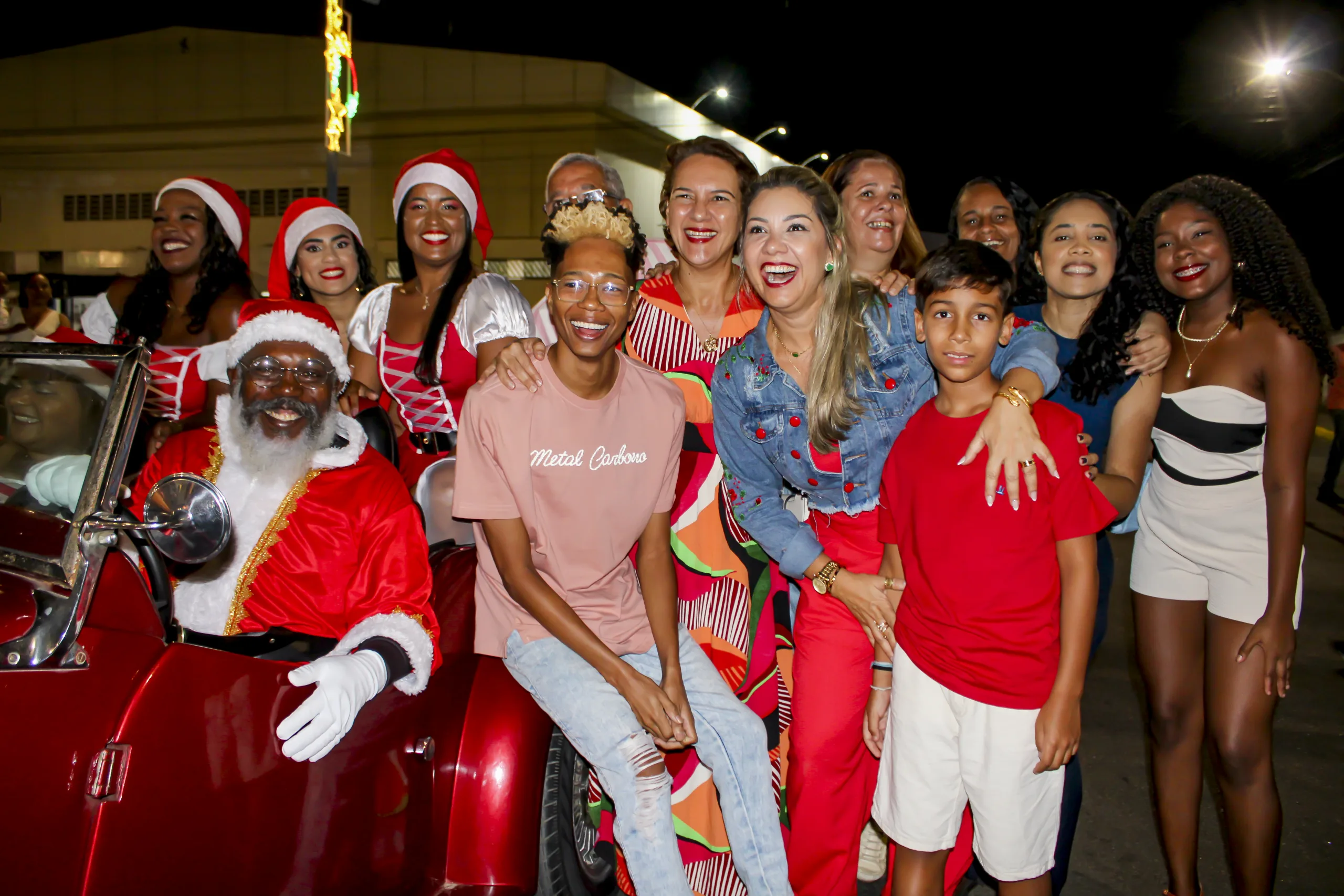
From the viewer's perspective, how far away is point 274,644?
7.75 ft

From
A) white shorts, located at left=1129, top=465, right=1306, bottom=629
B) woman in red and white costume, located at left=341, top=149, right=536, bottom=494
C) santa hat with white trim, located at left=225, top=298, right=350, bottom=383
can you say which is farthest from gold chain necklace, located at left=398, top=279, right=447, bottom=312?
white shorts, located at left=1129, top=465, right=1306, bottom=629

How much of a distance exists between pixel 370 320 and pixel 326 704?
2311 millimetres

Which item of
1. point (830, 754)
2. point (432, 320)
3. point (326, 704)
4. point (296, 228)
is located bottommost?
point (830, 754)

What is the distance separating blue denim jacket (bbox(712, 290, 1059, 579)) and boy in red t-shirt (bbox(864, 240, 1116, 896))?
9.0 inches

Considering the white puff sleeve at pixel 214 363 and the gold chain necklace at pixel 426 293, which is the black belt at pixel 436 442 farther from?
the white puff sleeve at pixel 214 363

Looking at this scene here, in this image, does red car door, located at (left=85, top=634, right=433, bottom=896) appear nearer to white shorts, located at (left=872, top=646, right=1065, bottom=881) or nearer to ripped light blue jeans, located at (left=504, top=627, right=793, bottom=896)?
ripped light blue jeans, located at (left=504, top=627, right=793, bottom=896)

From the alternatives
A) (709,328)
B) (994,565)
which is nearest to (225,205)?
(709,328)

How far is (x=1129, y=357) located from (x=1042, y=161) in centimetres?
3188

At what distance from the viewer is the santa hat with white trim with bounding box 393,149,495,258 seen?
3.72 m

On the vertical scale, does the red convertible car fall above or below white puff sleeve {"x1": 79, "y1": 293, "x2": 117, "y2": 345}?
A: below

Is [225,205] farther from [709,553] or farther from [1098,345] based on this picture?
[1098,345]

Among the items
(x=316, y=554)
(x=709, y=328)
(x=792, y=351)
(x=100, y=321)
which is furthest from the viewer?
(x=100, y=321)

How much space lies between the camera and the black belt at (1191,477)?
2.83 m

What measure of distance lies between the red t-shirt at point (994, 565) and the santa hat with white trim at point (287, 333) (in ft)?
6.23
